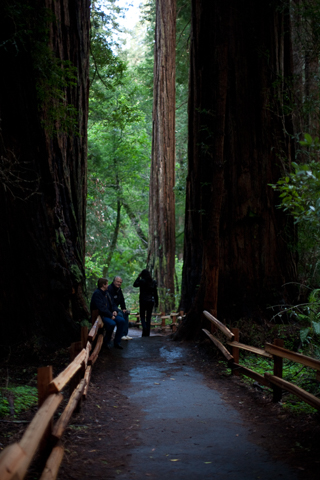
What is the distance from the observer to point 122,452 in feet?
13.4

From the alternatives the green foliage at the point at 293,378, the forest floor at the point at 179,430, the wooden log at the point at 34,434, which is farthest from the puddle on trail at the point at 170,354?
the wooden log at the point at 34,434

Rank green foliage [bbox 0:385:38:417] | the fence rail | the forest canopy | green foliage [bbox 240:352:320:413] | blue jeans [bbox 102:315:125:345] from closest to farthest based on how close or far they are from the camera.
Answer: the fence rail → green foliage [bbox 0:385:38:417] → green foliage [bbox 240:352:320:413] → the forest canopy → blue jeans [bbox 102:315:125:345]

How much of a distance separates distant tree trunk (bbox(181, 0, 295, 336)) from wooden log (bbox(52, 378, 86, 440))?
173 inches

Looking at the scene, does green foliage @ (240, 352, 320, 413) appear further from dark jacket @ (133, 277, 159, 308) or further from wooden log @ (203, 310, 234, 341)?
dark jacket @ (133, 277, 159, 308)

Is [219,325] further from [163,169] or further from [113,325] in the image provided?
[163,169]

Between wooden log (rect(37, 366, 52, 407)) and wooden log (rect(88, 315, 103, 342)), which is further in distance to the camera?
wooden log (rect(88, 315, 103, 342))

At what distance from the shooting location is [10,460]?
210 cm

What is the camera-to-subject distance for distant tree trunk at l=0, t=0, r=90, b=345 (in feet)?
23.2

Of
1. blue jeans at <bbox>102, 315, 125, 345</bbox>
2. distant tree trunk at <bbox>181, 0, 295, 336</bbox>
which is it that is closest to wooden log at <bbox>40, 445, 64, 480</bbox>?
blue jeans at <bbox>102, 315, 125, 345</bbox>

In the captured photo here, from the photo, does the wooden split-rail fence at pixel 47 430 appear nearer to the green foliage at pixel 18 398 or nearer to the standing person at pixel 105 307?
the green foliage at pixel 18 398

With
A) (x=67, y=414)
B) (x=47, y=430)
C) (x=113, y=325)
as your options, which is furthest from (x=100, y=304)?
(x=47, y=430)

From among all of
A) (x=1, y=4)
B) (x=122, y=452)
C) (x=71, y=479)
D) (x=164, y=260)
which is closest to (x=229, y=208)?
(x=1, y=4)

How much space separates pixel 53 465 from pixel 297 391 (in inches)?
104

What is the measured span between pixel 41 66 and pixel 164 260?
1146 centimetres
